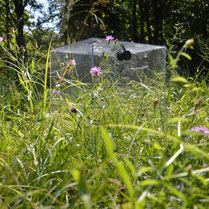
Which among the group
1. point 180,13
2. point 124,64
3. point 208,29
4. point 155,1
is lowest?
point 124,64

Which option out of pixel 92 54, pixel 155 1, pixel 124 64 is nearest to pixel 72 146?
pixel 92 54

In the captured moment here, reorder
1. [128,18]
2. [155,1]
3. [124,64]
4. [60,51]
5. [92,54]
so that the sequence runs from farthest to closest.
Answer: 1. [128,18]
2. [155,1]
3. [60,51]
4. [124,64]
5. [92,54]

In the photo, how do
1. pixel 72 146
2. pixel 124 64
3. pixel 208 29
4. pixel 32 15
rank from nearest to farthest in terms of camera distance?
pixel 72 146, pixel 124 64, pixel 208 29, pixel 32 15

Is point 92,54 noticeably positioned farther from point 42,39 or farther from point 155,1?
point 42,39

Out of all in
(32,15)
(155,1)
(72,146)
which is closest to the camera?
(72,146)

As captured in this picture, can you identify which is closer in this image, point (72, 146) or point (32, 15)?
point (72, 146)

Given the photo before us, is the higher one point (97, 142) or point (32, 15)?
point (32, 15)

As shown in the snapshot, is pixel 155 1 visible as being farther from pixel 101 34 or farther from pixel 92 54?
pixel 92 54

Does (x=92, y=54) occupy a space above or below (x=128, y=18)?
below

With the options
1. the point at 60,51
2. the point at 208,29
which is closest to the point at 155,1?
the point at 208,29

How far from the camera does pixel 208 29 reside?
778 centimetres

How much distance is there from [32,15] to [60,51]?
8.84 m

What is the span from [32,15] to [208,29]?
23.5ft

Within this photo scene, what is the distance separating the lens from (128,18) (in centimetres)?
1009
